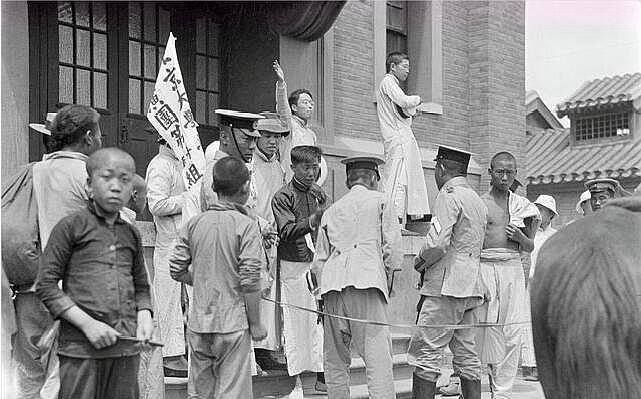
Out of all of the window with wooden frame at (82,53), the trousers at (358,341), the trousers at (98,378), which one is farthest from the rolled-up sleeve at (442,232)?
the window with wooden frame at (82,53)

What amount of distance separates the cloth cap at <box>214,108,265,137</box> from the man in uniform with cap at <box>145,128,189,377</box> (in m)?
0.66

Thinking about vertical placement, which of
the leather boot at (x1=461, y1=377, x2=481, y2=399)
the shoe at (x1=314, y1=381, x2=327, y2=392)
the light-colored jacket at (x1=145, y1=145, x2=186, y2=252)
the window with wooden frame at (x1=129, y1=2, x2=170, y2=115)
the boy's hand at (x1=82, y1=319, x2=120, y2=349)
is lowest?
the shoe at (x1=314, y1=381, x2=327, y2=392)

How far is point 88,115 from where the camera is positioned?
4527 mm

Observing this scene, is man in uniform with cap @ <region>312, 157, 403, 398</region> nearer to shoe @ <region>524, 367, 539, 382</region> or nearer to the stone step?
the stone step

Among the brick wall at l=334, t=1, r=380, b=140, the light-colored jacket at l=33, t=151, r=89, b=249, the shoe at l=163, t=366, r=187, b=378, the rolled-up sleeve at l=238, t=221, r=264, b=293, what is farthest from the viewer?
the brick wall at l=334, t=1, r=380, b=140

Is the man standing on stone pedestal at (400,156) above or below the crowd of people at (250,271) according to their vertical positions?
above

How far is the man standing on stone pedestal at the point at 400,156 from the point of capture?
10555mm

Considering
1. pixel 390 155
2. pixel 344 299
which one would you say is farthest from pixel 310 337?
pixel 390 155

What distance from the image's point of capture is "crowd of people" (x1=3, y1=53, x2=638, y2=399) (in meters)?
4.09

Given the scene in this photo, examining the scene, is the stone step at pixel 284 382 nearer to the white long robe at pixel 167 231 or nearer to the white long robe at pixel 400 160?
the white long robe at pixel 167 231

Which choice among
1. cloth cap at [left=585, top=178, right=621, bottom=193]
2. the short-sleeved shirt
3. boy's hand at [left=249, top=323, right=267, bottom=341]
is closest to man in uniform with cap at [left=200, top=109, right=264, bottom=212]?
boy's hand at [left=249, top=323, right=267, bottom=341]

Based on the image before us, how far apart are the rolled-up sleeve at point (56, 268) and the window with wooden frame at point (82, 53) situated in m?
5.29

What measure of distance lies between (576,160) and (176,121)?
19.4 meters

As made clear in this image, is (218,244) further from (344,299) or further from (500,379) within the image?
(500,379)
